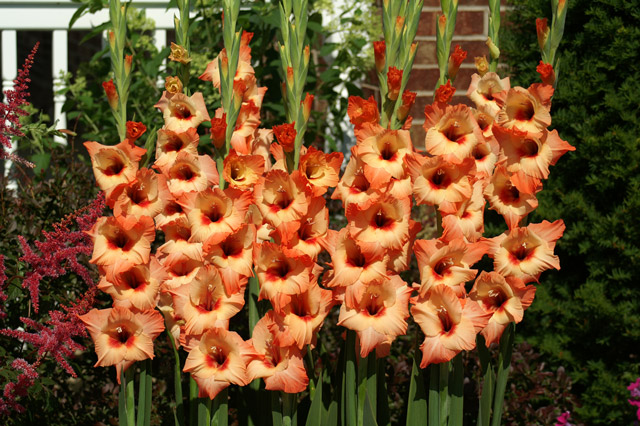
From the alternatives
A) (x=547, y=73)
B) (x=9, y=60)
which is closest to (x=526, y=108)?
(x=547, y=73)

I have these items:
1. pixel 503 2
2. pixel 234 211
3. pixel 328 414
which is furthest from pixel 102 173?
pixel 503 2

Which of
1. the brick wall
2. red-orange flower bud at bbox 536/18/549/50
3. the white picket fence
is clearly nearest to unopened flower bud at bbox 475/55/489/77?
red-orange flower bud at bbox 536/18/549/50

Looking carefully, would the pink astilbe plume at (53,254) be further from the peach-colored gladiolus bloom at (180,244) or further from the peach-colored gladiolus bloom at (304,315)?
the peach-colored gladiolus bloom at (304,315)

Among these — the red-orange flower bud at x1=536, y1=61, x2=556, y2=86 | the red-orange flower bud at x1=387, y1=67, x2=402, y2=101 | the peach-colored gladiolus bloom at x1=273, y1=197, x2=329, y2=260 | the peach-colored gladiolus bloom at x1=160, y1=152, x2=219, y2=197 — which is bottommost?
the peach-colored gladiolus bloom at x1=273, y1=197, x2=329, y2=260

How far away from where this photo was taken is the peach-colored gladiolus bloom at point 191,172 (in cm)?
156

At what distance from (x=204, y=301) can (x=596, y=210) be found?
1.90m

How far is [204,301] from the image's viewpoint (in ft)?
5.10

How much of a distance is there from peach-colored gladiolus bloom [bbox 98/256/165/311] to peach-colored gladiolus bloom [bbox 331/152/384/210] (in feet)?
1.43

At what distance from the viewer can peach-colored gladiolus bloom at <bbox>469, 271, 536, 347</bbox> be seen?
63.5 inches

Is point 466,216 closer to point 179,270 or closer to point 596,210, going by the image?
point 179,270

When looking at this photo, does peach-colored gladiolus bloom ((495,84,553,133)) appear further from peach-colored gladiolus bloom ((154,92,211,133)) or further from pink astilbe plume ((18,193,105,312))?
pink astilbe plume ((18,193,105,312))

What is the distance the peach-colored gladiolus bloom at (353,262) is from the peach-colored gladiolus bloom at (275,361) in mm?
166

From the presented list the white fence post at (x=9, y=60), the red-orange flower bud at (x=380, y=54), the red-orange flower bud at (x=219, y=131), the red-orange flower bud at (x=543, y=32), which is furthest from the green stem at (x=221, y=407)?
the white fence post at (x=9, y=60)

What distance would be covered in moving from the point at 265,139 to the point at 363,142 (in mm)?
359
